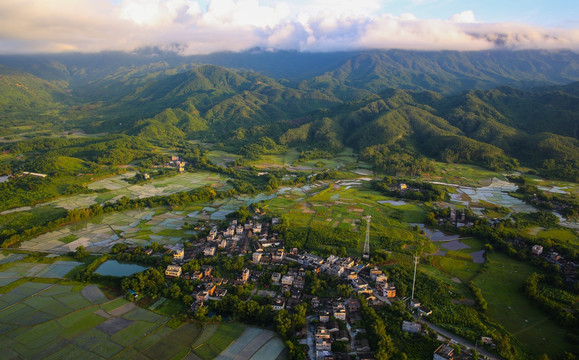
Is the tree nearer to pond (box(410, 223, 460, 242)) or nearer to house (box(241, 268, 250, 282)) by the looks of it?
house (box(241, 268, 250, 282))

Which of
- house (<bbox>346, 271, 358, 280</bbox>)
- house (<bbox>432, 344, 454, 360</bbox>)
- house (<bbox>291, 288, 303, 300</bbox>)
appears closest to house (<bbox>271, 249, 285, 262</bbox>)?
house (<bbox>291, 288, 303, 300</bbox>)

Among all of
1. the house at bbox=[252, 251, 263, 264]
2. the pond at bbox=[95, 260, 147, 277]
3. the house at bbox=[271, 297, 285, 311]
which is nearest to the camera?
the house at bbox=[271, 297, 285, 311]

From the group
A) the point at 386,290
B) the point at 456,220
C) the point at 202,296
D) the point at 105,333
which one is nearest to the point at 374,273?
the point at 386,290

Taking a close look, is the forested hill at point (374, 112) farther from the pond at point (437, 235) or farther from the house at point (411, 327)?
the house at point (411, 327)

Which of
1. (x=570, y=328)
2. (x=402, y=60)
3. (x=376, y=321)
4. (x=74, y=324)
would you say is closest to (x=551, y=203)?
(x=570, y=328)

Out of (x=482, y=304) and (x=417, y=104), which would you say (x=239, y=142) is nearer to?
(x=417, y=104)

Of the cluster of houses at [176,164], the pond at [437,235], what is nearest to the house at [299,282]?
the pond at [437,235]
